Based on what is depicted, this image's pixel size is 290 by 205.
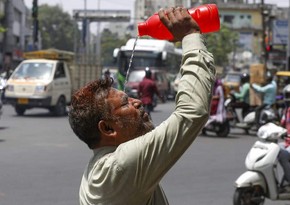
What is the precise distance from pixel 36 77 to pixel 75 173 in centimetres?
1220

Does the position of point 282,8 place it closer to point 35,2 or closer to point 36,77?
point 35,2

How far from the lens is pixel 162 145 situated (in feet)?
8.24

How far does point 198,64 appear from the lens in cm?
256

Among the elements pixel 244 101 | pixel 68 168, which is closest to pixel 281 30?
pixel 244 101

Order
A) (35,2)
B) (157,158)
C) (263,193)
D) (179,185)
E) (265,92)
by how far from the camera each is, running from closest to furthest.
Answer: (157,158)
(263,193)
(179,185)
(265,92)
(35,2)

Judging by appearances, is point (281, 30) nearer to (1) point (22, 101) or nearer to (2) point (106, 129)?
(1) point (22, 101)

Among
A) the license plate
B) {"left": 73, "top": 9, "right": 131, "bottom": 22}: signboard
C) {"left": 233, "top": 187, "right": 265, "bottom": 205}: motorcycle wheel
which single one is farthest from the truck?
{"left": 73, "top": 9, "right": 131, "bottom": 22}: signboard

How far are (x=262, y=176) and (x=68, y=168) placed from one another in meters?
3.74

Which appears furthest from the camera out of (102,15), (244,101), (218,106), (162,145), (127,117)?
(102,15)

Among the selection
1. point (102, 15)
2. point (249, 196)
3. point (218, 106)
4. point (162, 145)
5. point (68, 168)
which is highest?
point (162, 145)

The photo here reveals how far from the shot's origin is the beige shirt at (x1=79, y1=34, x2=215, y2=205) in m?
2.52

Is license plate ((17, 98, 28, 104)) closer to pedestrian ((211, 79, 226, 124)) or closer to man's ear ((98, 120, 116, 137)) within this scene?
pedestrian ((211, 79, 226, 124))

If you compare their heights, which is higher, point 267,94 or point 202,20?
point 202,20

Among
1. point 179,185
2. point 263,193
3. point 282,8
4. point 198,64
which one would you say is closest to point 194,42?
point 198,64
